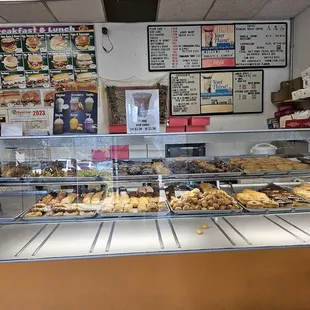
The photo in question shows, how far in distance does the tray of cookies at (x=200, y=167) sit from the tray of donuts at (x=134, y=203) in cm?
21

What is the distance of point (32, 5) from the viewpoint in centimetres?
347

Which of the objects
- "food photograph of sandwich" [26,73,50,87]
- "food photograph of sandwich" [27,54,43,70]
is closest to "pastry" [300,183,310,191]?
"food photograph of sandwich" [26,73,50,87]

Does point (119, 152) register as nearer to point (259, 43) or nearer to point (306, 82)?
point (306, 82)

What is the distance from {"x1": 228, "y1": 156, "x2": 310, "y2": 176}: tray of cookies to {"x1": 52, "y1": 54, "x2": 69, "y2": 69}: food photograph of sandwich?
2812 millimetres

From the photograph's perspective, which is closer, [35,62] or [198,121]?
[198,121]

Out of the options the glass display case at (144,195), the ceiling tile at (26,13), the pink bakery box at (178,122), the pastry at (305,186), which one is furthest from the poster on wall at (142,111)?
the ceiling tile at (26,13)

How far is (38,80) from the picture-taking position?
4.13 m

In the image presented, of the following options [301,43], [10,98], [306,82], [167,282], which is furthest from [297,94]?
[10,98]

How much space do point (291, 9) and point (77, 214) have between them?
3.69 meters

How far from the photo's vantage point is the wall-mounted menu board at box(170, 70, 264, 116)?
13.9ft

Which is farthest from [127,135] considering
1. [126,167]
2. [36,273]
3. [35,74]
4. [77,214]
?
[35,74]

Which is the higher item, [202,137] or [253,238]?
[202,137]

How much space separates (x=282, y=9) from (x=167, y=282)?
3.67 metres

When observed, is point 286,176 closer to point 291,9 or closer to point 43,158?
point 43,158
